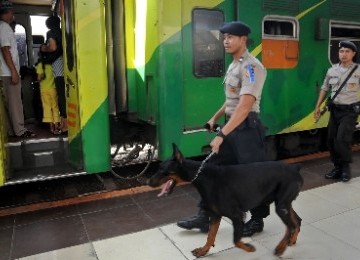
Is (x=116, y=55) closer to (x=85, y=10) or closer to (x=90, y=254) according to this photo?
(x=85, y=10)

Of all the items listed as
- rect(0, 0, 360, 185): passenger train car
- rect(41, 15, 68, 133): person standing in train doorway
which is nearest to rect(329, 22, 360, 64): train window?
rect(0, 0, 360, 185): passenger train car

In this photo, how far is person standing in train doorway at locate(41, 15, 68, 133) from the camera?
5.28 meters

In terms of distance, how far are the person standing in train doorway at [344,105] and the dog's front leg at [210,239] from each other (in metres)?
2.77

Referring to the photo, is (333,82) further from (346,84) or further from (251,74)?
(251,74)

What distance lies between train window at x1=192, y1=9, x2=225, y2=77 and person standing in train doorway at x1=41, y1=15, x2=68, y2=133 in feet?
6.84

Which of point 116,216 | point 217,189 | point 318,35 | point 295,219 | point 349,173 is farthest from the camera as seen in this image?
point 318,35

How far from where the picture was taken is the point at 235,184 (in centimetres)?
283

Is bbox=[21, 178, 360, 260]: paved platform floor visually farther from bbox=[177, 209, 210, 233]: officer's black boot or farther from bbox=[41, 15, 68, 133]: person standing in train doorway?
bbox=[41, 15, 68, 133]: person standing in train doorway

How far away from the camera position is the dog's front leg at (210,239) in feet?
9.75

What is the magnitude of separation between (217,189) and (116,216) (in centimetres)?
171

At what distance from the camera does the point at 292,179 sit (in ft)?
9.68

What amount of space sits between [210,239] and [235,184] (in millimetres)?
579

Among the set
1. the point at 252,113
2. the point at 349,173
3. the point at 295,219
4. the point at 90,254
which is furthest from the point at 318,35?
the point at 90,254

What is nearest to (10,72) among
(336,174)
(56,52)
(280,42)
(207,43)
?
(56,52)
